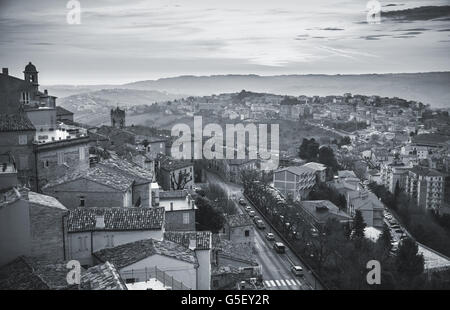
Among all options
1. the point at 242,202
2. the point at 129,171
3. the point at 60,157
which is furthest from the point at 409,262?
the point at 242,202

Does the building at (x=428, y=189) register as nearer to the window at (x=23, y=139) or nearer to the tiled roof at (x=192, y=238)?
the tiled roof at (x=192, y=238)

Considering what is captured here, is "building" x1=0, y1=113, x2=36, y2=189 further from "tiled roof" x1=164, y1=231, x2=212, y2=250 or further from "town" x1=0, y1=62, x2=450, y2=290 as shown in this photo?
"tiled roof" x1=164, y1=231, x2=212, y2=250

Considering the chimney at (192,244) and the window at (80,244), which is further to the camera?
the chimney at (192,244)

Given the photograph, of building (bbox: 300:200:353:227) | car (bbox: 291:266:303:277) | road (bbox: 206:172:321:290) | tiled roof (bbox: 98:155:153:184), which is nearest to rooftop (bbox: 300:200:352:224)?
building (bbox: 300:200:353:227)

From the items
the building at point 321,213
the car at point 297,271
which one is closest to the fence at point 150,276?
the car at point 297,271

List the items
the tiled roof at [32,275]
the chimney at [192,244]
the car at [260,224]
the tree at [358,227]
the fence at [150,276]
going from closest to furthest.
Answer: the tiled roof at [32,275], the fence at [150,276], the chimney at [192,244], the tree at [358,227], the car at [260,224]

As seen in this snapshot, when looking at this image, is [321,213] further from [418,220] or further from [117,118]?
[117,118]
